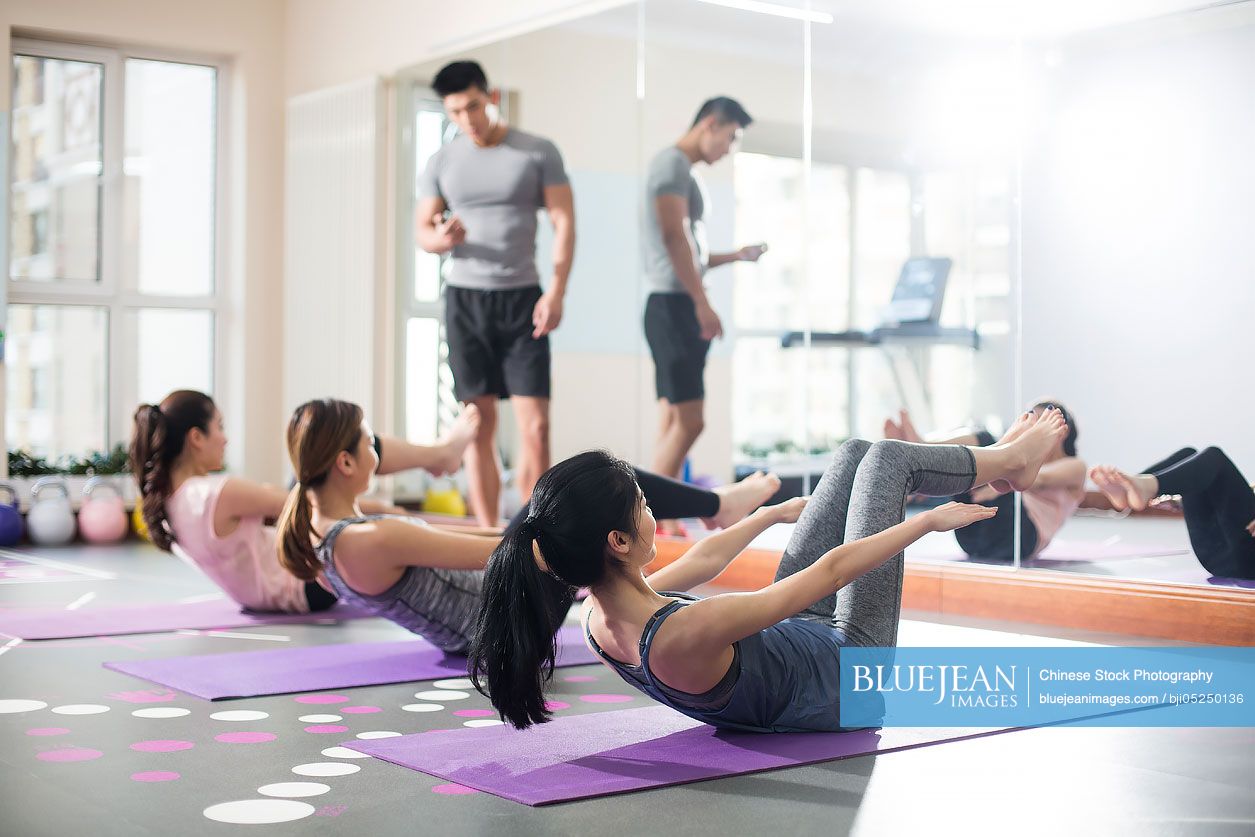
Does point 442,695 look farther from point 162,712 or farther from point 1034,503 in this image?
point 1034,503

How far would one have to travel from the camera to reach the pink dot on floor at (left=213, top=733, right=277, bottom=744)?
105 inches

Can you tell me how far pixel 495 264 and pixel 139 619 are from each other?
2120mm

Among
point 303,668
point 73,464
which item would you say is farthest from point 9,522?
point 303,668

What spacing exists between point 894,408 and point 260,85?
4.64 m

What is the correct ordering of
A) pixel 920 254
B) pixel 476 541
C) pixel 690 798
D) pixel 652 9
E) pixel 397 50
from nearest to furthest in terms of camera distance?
pixel 690 798 < pixel 476 541 < pixel 920 254 < pixel 652 9 < pixel 397 50

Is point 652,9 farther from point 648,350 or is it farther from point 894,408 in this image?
point 894,408

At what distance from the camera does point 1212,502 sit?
380 centimetres

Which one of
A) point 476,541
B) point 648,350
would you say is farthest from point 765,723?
point 648,350

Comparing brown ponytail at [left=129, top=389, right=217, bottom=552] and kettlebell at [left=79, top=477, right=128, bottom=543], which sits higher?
brown ponytail at [left=129, top=389, right=217, bottom=552]

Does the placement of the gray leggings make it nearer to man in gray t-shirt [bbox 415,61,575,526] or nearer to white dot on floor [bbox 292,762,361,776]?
white dot on floor [bbox 292,762,361,776]

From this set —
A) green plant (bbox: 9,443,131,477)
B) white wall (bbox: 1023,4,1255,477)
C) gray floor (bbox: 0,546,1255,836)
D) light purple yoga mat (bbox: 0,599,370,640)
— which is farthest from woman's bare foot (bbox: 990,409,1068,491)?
green plant (bbox: 9,443,131,477)

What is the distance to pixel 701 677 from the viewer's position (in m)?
2.43

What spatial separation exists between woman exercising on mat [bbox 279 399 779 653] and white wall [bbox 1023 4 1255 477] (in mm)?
1175

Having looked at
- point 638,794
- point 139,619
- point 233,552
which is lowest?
point 139,619
